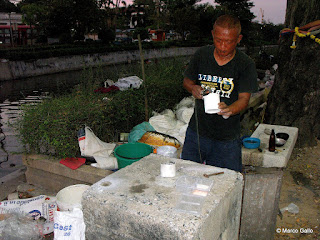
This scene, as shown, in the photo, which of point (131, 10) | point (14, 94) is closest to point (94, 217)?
point (14, 94)

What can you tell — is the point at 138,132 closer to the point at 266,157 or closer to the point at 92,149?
the point at 92,149

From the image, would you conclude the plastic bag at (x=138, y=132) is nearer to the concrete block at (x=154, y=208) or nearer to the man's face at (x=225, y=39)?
the concrete block at (x=154, y=208)

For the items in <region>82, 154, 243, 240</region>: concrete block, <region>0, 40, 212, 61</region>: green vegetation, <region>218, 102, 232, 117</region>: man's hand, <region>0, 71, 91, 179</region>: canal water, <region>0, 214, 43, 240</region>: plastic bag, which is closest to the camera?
<region>82, 154, 243, 240</region>: concrete block

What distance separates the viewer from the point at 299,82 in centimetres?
564

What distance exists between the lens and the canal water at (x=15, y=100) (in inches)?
242

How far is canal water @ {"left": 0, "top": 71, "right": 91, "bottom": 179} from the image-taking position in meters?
6.15

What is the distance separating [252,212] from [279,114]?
343 centimetres

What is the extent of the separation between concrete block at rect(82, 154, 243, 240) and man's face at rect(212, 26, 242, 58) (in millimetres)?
1042

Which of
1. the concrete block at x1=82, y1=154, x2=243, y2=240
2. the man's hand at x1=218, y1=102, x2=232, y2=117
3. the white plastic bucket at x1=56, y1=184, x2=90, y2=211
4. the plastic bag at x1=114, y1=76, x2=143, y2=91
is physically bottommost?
the white plastic bucket at x1=56, y1=184, x2=90, y2=211

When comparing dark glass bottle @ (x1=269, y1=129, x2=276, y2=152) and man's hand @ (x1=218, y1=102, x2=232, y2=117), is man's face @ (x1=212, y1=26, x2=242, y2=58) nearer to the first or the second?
man's hand @ (x1=218, y1=102, x2=232, y2=117)

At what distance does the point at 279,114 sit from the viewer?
237 inches

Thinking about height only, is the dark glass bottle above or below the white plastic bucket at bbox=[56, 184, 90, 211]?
above

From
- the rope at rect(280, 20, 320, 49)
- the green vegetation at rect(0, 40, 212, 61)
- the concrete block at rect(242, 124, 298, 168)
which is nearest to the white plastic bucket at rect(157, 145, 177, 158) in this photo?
the concrete block at rect(242, 124, 298, 168)

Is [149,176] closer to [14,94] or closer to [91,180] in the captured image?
[91,180]
